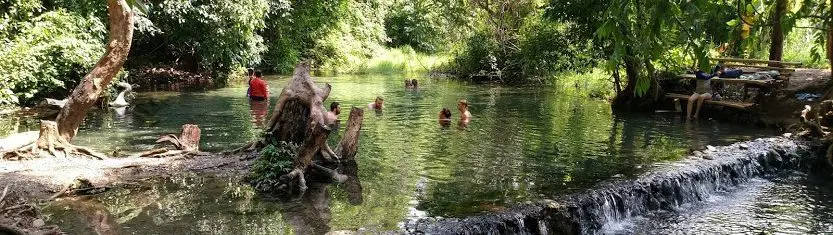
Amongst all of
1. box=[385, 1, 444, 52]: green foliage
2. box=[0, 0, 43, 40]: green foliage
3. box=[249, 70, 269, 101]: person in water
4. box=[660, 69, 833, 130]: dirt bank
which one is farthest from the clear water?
box=[385, 1, 444, 52]: green foliage

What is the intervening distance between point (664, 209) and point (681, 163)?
1778 mm

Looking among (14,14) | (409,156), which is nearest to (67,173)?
(409,156)

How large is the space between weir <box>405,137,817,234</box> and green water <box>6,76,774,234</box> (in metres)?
0.41

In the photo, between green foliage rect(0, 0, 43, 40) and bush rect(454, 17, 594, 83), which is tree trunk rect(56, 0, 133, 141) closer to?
green foliage rect(0, 0, 43, 40)

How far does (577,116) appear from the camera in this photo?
60.7ft

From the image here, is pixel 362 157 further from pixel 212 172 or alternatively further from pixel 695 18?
pixel 695 18

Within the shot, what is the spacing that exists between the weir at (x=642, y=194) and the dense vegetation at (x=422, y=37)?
1875mm

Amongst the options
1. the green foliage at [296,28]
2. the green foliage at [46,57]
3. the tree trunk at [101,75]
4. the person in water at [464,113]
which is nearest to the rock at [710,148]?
the person in water at [464,113]

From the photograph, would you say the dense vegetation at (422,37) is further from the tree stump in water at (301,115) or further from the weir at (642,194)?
the tree stump in water at (301,115)

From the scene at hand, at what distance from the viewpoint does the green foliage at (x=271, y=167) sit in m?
8.70

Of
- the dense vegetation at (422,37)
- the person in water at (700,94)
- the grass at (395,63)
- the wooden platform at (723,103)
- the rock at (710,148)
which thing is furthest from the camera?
the grass at (395,63)

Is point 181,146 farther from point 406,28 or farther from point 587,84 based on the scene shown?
point 406,28

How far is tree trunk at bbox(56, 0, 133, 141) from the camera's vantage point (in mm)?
10531

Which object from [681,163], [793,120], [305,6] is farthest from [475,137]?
[305,6]
